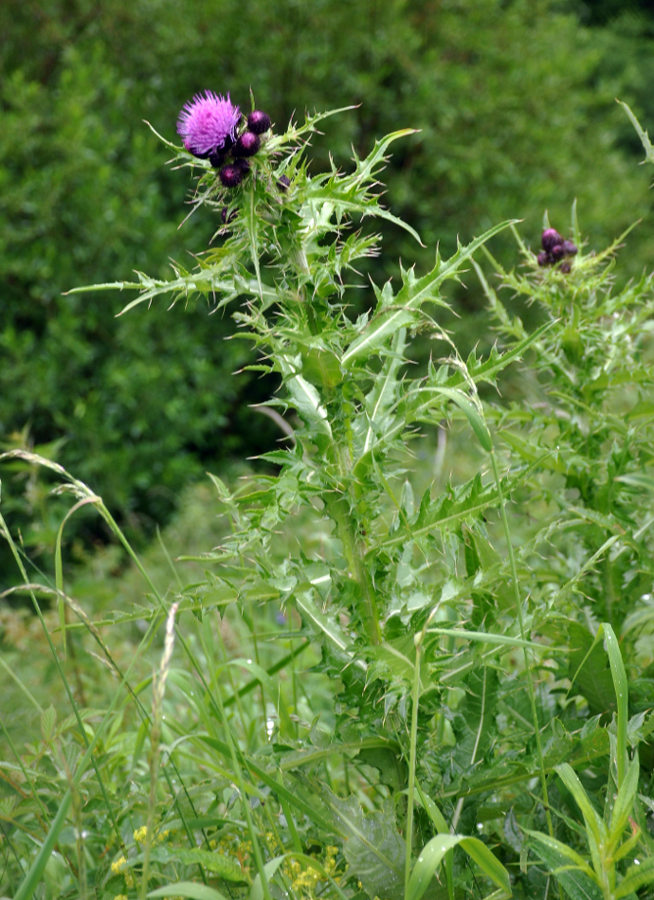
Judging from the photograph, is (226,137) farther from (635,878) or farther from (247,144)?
(635,878)

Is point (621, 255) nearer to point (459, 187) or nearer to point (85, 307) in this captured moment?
point (459, 187)

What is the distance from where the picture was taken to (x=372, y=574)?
1456mm

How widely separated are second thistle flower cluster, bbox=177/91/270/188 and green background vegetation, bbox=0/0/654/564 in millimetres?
3856

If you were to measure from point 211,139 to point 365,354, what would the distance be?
397mm

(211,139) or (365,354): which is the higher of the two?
(211,139)

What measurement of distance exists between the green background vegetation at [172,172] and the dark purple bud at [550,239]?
12.2 ft

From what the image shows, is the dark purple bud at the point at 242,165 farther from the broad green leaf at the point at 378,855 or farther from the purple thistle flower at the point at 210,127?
the broad green leaf at the point at 378,855

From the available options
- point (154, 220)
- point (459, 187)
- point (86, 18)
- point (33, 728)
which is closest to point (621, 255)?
point (459, 187)

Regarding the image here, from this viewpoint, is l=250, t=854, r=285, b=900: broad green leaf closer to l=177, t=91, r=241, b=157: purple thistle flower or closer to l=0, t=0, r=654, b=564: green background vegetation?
l=177, t=91, r=241, b=157: purple thistle flower

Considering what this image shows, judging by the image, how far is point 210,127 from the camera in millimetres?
1396

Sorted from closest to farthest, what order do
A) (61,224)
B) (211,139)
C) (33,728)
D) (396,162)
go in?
(211,139) → (33,728) → (61,224) → (396,162)

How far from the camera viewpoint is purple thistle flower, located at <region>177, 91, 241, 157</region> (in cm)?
140


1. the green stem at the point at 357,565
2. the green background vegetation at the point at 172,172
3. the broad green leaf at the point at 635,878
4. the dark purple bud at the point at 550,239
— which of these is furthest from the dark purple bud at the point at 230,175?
the green background vegetation at the point at 172,172

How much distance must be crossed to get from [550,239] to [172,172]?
15.4 ft
